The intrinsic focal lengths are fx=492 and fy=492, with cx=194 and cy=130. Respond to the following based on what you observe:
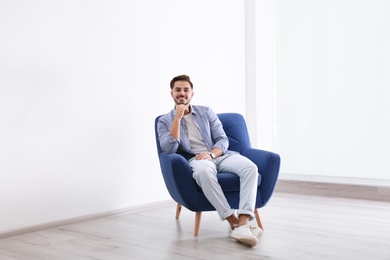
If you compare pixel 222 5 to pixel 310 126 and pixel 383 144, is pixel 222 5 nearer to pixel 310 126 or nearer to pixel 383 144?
pixel 310 126

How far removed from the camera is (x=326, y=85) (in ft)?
16.9

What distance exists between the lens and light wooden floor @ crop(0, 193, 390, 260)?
293cm

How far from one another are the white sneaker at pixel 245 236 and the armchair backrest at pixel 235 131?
92 cm

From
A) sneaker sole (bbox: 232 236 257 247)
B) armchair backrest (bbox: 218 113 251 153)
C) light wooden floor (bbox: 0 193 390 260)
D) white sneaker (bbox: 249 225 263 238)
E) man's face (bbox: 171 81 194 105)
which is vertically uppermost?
man's face (bbox: 171 81 194 105)

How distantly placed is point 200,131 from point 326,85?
6.55 ft

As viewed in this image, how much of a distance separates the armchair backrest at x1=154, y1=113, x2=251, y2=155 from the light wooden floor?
606 millimetres

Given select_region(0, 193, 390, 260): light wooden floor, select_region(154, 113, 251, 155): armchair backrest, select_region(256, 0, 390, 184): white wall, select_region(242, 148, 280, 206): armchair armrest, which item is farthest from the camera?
select_region(256, 0, 390, 184): white wall

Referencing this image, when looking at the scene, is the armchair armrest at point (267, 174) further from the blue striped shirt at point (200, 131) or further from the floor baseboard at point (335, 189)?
the floor baseboard at point (335, 189)

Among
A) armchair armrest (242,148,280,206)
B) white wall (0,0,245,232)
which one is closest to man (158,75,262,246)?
armchair armrest (242,148,280,206)

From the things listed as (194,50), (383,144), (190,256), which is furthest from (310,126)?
(190,256)

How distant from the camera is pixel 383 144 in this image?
4.79 m

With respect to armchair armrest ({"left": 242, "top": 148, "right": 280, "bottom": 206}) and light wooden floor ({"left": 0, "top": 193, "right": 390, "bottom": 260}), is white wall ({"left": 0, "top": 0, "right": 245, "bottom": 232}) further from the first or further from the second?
armchair armrest ({"left": 242, "top": 148, "right": 280, "bottom": 206})

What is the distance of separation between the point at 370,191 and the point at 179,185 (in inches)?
90.9

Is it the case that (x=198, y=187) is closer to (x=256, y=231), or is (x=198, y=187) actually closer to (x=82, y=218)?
(x=256, y=231)
